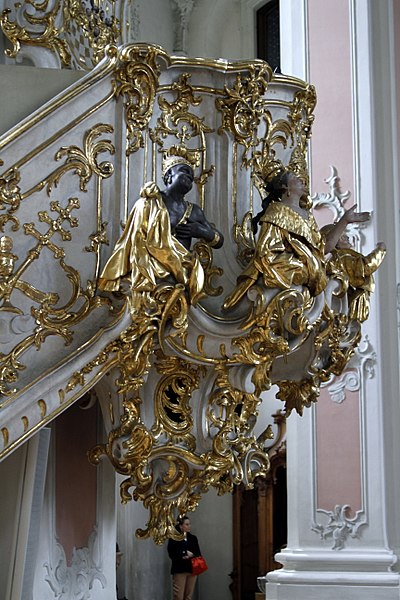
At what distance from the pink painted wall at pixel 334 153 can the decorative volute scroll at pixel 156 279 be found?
9.75 ft

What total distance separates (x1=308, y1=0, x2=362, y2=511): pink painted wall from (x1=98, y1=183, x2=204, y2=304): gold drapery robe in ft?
13.5

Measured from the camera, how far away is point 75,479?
6.86 metres

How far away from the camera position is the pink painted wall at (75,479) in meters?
6.74

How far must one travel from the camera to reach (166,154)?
19.5ft

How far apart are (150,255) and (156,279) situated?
0.12m

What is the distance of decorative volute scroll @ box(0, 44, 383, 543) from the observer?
5.43 meters

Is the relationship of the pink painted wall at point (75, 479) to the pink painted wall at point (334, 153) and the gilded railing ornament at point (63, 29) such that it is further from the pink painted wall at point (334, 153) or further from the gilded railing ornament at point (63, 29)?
the pink painted wall at point (334, 153)

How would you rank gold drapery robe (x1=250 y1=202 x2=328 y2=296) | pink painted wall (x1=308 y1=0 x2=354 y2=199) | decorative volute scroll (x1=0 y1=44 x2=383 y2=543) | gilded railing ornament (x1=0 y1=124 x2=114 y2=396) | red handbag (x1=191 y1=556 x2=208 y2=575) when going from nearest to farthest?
gilded railing ornament (x1=0 y1=124 x2=114 y2=396) < decorative volute scroll (x1=0 y1=44 x2=383 y2=543) < gold drapery robe (x1=250 y1=202 x2=328 y2=296) < pink painted wall (x1=308 y1=0 x2=354 y2=199) < red handbag (x1=191 y1=556 x2=208 y2=575)

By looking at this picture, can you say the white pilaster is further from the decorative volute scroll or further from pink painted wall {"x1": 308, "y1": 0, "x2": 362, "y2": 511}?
the decorative volute scroll

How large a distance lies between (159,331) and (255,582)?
26.1 ft

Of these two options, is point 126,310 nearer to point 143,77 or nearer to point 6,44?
point 143,77

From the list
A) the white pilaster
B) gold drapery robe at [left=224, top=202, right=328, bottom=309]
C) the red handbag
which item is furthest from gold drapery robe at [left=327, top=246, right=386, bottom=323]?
the red handbag

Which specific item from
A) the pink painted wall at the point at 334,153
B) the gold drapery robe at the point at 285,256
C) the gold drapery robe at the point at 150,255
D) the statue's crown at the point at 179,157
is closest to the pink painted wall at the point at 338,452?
the pink painted wall at the point at 334,153

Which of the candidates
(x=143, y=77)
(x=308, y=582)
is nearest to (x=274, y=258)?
(x=143, y=77)
